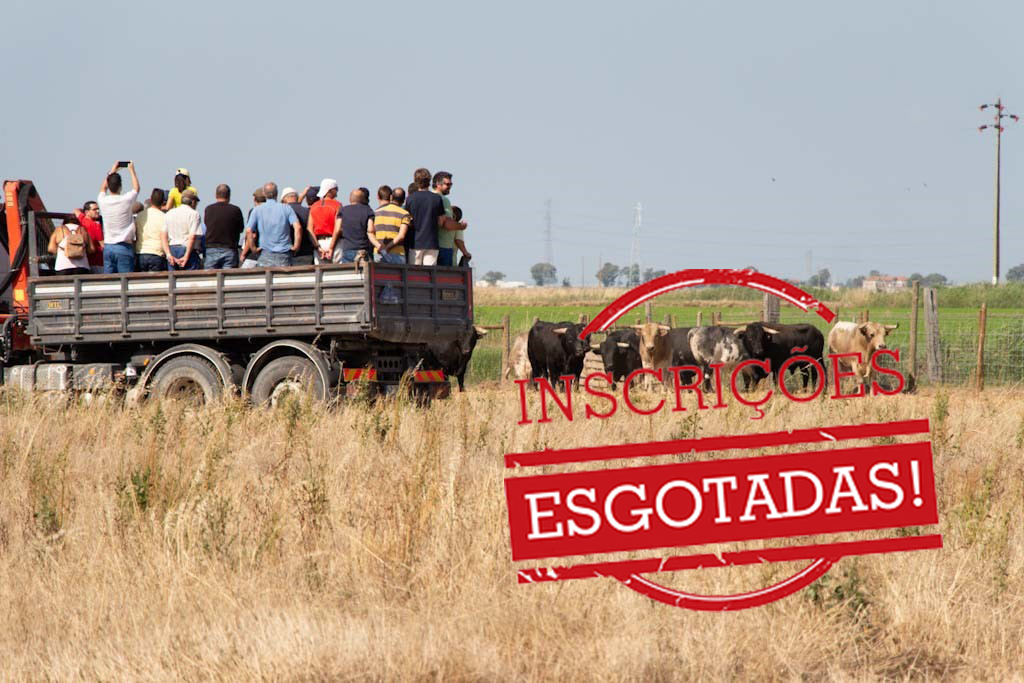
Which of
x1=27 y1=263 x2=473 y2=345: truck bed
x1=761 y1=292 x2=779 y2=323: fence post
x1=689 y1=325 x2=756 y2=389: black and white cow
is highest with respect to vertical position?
x1=27 y1=263 x2=473 y2=345: truck bed

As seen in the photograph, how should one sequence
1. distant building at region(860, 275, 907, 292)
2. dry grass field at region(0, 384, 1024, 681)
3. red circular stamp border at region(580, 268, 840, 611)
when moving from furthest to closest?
distant building at region(860, 275, 907, 292)
red circular stamp border at region(580, 268, 840, 611)
dry grass field at region(0, 384, 1024, 681)

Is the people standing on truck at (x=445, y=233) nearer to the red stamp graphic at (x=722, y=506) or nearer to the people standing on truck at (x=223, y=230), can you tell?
the people standing on truck at (x=223, y=230)

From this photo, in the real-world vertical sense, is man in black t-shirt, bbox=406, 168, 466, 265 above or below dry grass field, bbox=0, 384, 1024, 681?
above

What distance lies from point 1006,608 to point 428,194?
8.50 meters

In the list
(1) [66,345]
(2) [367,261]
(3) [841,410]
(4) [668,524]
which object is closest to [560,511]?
(4) [668,524]

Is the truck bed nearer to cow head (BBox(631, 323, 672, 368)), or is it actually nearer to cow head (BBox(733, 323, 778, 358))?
cow head (BBox(631, 323, 672, 368))

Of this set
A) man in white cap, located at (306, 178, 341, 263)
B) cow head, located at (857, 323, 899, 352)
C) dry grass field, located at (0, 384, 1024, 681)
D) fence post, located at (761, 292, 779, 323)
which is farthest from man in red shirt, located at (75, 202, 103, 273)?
cow head, located at (857, 323, 899, 352)

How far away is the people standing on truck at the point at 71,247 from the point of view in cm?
1488

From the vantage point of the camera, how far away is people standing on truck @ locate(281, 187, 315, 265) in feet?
46.4

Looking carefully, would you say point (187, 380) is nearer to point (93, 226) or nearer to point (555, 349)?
point (93, 226)

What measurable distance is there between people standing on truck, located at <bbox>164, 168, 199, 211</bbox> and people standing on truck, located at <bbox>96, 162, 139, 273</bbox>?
0.47 m

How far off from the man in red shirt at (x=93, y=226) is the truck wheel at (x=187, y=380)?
1.87 meters

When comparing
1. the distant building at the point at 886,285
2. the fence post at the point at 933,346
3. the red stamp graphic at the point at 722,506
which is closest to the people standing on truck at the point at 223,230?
the red stamp graphic at the point at 722,506

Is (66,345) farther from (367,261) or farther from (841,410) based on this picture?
(841,410)
